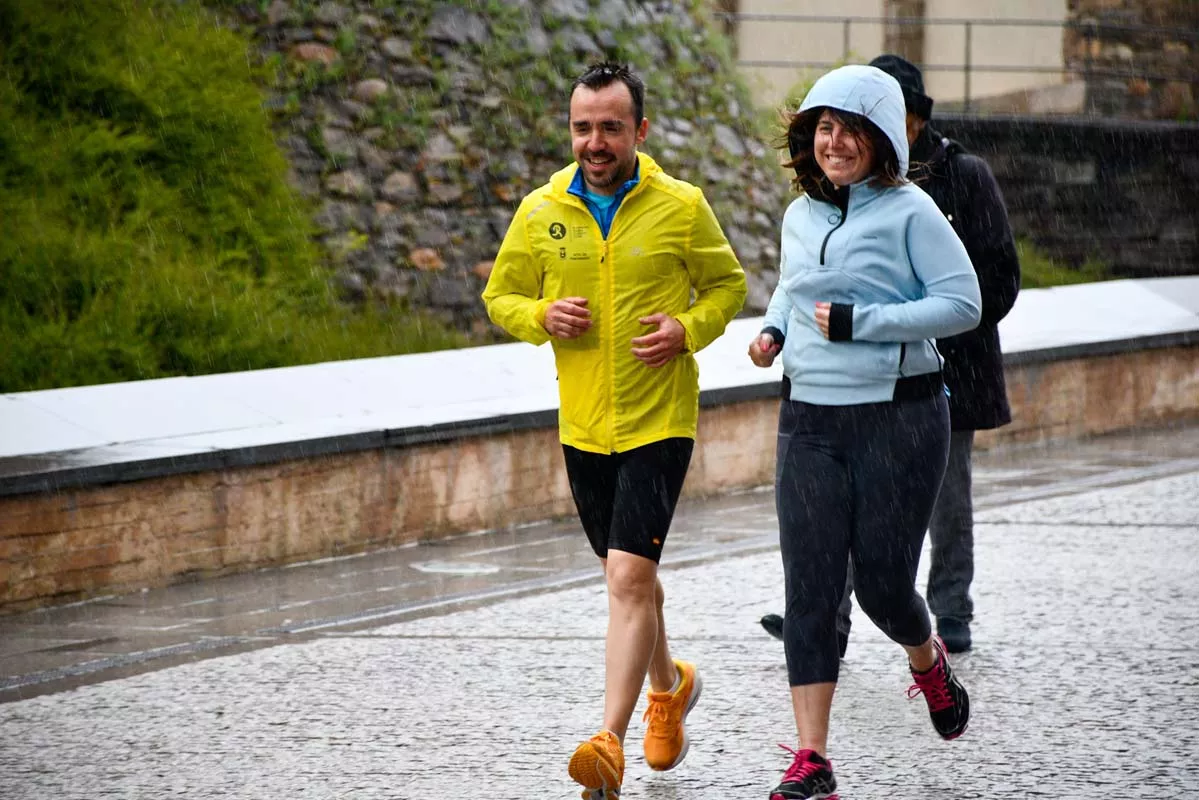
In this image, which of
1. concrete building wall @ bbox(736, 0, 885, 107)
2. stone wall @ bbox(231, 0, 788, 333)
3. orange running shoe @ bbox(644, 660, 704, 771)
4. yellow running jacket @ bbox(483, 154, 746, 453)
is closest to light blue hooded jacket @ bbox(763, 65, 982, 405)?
yellow running jacket @ bbox(483, 154, 746, 453)

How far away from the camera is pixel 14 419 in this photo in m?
8.58

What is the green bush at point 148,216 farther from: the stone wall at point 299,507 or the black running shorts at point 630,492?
the black running shorts at point 630,492

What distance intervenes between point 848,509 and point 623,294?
82cm

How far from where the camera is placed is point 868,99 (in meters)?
4.66

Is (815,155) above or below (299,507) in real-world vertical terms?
above

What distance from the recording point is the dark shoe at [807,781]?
14.5 feet

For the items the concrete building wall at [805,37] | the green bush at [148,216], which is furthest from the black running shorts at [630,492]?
the concrete building wall at [805,37]

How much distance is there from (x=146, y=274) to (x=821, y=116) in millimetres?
8043

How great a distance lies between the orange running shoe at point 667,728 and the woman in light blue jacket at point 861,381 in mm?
568

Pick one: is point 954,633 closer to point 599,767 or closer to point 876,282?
point 876,282

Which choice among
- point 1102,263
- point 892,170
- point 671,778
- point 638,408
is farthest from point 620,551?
point 1102,263

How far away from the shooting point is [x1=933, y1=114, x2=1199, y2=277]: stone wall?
74.1 feet

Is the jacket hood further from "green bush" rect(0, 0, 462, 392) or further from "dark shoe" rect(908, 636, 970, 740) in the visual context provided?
"green bush" rect(0, 0, 462, 392)

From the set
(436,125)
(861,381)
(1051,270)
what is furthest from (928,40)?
(861,381)
